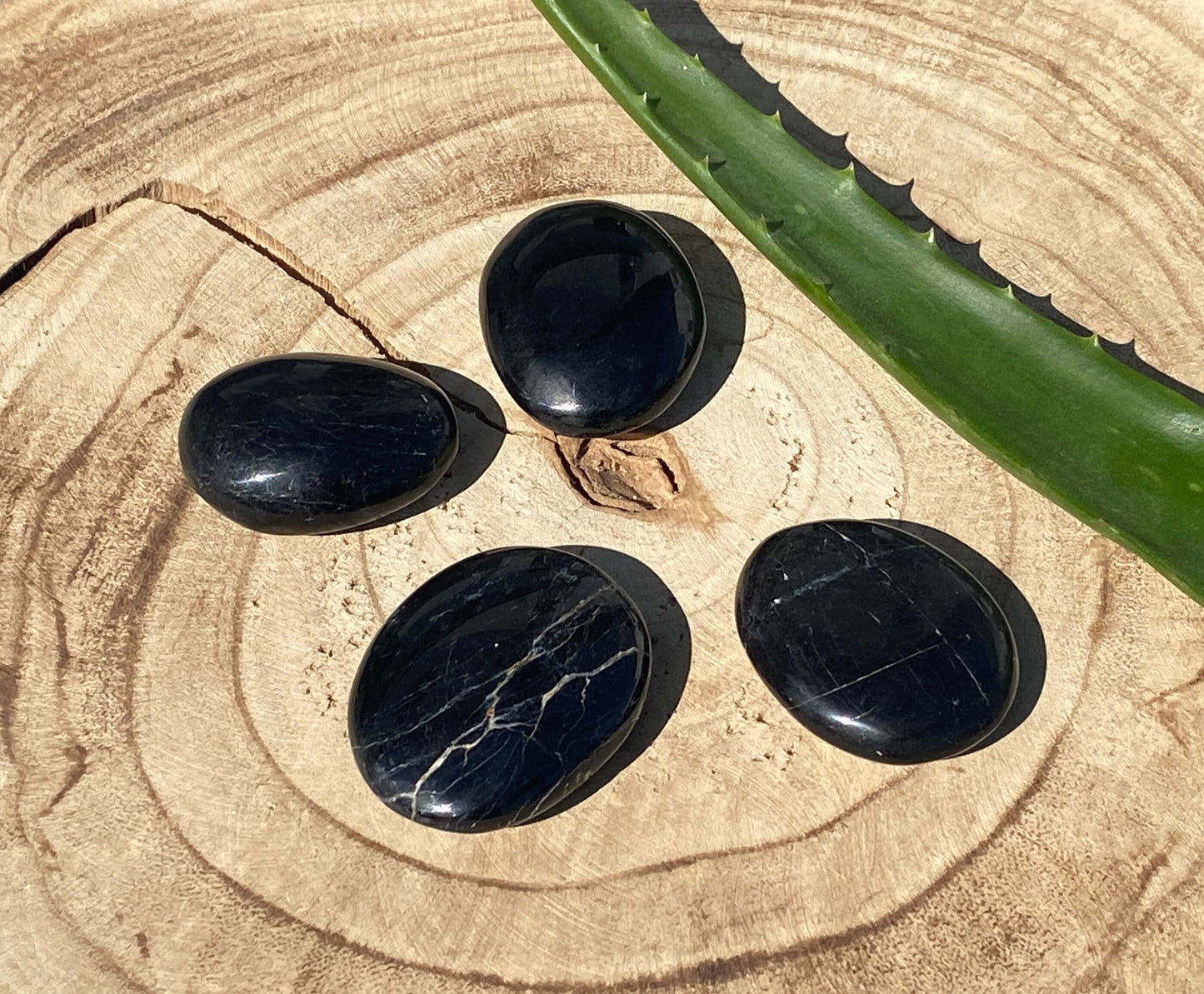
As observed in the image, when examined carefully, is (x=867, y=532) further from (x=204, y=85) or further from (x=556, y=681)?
(x=204, y=85)

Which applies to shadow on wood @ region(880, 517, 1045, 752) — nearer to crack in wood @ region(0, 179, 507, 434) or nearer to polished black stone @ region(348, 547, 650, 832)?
polished black stone @ region(348, 547, 650, 832)

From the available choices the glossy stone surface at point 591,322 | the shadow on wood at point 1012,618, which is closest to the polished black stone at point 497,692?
the glossy stone surface at point 591,322

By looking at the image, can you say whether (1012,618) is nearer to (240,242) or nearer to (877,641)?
(877,641)

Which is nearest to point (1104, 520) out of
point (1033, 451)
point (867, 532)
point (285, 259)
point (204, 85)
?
point (1033, 451)

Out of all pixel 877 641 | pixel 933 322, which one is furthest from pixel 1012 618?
pixel 933 322

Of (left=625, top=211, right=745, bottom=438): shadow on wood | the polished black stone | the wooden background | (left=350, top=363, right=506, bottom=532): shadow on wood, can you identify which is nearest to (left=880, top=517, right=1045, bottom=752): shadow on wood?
the wooden background

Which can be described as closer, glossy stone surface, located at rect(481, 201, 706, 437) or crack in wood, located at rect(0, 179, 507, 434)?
glossy stone surface, located at rect(481, 201, 706, 437)
